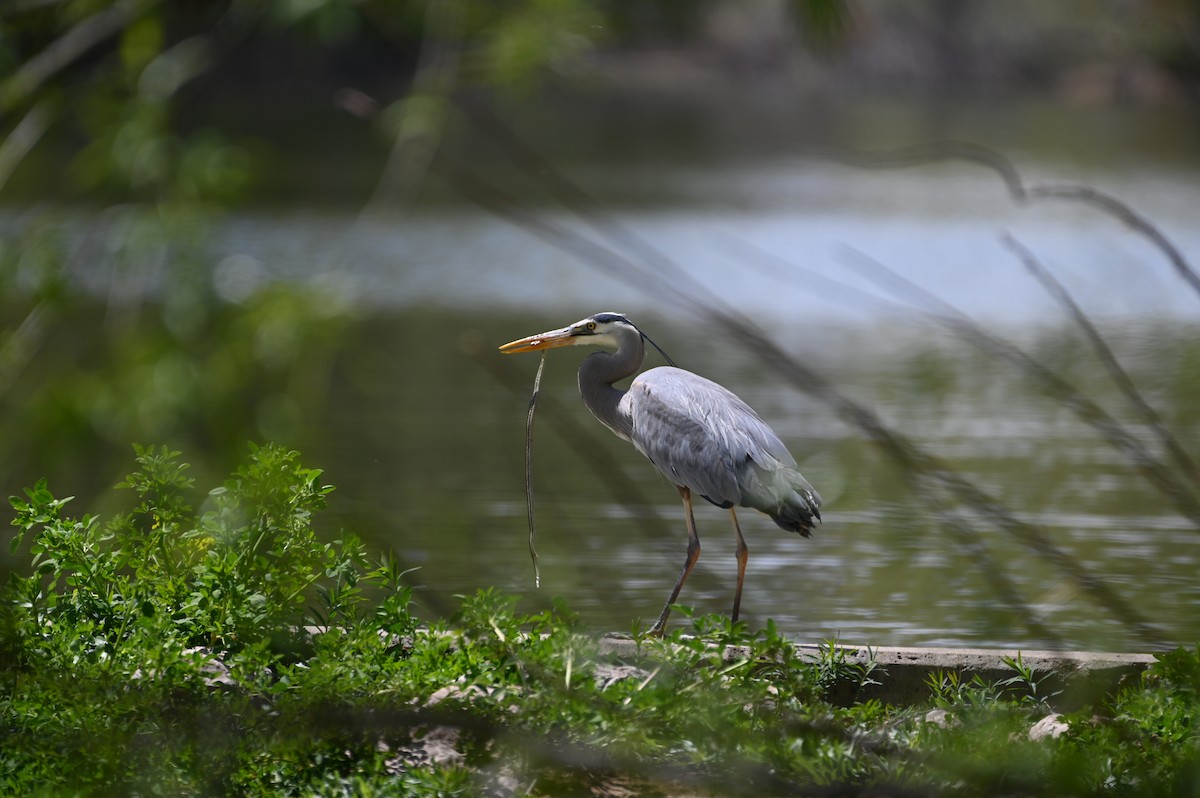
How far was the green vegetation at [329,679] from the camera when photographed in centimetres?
334

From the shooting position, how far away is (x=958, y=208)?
2664 centimetres

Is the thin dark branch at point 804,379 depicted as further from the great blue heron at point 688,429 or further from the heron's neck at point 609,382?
the heron's neck at point 609,382

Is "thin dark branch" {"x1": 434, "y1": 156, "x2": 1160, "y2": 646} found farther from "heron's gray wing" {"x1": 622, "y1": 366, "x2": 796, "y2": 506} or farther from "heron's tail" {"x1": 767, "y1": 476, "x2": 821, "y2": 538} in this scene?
"heron's gray wing" {"x1": 622, "y1": 366, "x2": 796, "y2": 506}

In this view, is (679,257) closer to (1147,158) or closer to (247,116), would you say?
(1147,158)

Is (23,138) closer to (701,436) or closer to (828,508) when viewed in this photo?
(828,508)

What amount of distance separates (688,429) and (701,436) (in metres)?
Answer: 0.06

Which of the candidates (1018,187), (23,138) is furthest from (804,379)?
(23,138)

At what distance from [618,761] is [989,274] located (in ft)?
61.9

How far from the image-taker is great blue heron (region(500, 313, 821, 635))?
484 centimetres

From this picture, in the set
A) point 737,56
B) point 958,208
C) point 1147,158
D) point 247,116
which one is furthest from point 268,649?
point 737,56

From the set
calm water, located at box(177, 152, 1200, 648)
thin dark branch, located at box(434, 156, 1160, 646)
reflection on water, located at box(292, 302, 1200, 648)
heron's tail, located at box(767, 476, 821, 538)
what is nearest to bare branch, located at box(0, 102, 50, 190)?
calm water, located at box(177, 152, 1200, 648)

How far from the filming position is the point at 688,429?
5059mm

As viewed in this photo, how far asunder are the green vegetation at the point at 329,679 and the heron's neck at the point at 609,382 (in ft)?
3.89

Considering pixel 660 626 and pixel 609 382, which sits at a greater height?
pixel 609 382
